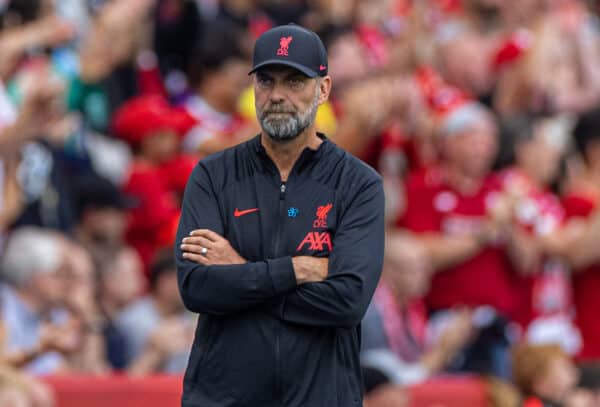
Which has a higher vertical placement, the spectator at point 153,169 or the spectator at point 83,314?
the spectator at point 153,169

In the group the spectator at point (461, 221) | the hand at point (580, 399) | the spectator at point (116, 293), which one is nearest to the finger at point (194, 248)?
the spectator at point (116, 293)

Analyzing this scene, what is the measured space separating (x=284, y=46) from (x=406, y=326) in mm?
4600

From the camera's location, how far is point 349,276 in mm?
4934

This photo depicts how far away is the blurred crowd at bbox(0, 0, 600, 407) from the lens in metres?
8.21

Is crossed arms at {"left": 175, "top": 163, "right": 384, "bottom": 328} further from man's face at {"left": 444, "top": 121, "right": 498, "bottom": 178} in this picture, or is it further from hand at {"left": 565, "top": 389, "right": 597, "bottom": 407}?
man's face at {"left": 444, "top": 121, "right": 498, "bottom": 178}

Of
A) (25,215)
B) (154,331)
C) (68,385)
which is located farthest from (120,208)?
(68,385)

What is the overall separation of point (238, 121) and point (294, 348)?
4975mm

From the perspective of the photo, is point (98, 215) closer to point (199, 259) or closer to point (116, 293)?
point (116, 293)

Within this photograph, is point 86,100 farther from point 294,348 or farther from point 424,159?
point 294,348

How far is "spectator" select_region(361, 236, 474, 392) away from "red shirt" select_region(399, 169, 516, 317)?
0.63 feet

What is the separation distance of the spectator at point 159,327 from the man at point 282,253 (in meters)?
3.15

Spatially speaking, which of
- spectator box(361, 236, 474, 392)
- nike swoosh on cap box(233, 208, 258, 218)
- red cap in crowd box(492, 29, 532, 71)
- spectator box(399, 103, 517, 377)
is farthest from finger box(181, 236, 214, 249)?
red cap in crowd box(492, 29, 532, 71)

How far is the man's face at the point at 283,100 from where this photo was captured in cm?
499

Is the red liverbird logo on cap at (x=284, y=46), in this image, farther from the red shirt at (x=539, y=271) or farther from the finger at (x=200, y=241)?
the red shirt at (x=539, y=271)
